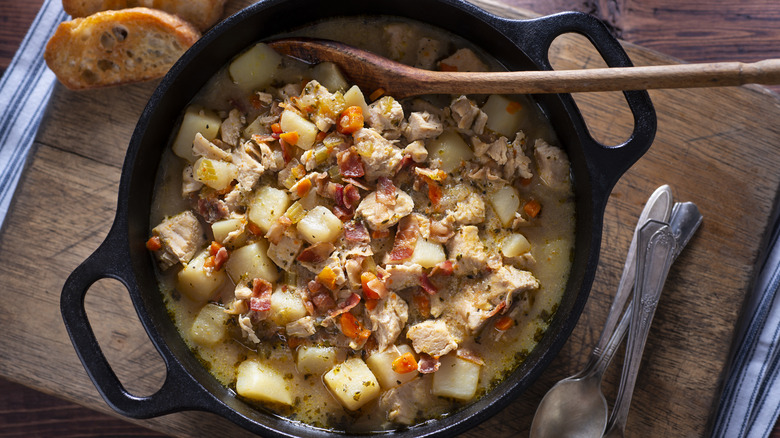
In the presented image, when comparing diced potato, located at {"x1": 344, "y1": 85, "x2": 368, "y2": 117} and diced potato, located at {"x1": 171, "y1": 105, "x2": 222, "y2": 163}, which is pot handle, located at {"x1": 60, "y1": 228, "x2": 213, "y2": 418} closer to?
diced potato, located at {"x1": 171, "y1": 105, "x2": 222, "y2": 163}

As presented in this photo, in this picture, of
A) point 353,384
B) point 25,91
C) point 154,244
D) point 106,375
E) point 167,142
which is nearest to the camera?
point 106,375

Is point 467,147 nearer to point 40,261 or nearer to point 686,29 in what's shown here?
point 686,29

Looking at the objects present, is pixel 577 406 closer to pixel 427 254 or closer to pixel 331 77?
pixel 427 254

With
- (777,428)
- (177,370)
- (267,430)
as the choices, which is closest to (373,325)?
(267,430)

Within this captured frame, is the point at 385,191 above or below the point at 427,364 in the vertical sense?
above

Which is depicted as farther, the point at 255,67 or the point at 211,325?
the point at 255,67

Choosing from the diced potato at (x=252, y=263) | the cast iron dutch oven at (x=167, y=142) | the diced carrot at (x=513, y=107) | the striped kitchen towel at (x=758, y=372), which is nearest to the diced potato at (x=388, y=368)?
the cast iron dutch oven at (x=167, y=142)

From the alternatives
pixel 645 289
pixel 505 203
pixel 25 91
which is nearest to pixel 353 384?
pixel 505 203

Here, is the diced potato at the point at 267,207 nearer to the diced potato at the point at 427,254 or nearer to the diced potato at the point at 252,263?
the diced potato at the point at 252,263

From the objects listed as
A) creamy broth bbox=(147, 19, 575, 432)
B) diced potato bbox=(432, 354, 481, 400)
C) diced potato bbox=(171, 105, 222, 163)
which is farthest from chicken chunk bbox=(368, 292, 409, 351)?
diced potato bbox=(171, 105, 222, 163)
